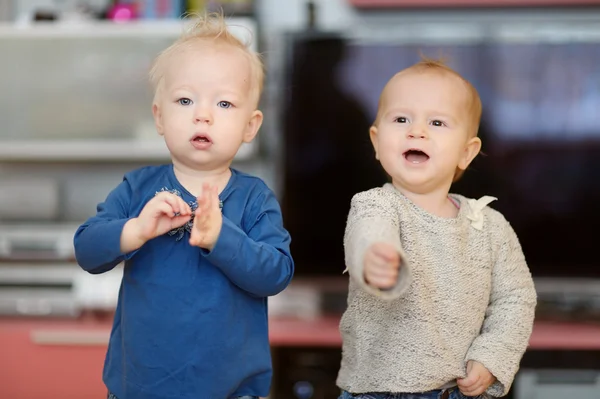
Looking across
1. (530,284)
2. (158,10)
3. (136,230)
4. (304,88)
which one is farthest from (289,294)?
(136,230)

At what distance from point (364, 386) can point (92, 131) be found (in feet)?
5.94

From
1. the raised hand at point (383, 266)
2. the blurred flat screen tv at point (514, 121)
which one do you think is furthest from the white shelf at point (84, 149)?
the raised hand at point (383, 266)

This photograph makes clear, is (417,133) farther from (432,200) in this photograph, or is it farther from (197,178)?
(197,178)

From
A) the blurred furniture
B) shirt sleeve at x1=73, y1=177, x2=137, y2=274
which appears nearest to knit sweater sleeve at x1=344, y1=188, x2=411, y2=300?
shirt sleeve at x1=73, y1=177, x2=137, y2=274

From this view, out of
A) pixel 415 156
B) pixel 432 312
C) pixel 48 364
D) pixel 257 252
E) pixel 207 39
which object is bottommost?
pixel 48 364

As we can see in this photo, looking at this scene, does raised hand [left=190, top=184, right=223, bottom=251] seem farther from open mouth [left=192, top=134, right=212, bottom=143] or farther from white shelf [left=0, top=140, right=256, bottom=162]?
white shelf [left=0, top=140, right=256, bottom=162]

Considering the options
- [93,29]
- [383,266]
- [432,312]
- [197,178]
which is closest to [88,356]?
[93,29]

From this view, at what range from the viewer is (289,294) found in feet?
8.84

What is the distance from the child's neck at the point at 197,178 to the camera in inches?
49.9

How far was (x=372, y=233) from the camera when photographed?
3.77ft

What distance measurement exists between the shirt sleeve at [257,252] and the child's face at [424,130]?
0.69ft

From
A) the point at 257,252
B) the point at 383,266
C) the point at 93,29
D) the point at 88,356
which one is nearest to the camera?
the point at 383,266

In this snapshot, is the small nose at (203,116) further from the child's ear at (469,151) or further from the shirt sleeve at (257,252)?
the child's ear at (469,151)

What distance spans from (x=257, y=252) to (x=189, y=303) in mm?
131
